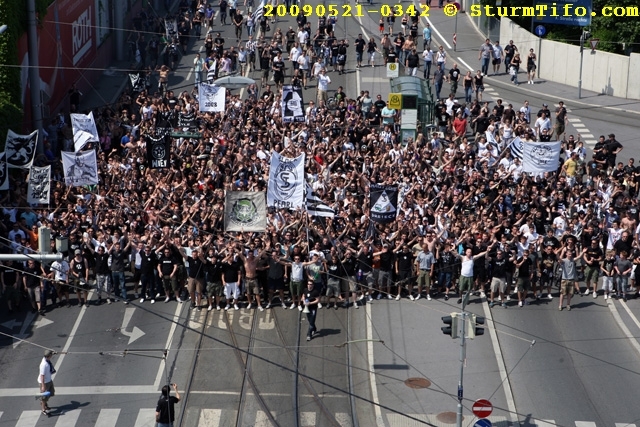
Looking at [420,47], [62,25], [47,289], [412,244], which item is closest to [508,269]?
[412,244]

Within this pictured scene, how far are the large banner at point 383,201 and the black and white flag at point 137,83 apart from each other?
15910mm

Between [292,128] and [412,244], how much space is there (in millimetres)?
8478

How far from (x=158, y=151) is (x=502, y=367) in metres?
12.0

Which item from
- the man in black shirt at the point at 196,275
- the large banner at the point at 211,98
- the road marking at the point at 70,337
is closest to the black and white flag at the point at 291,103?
the large banner at the point at 211,98

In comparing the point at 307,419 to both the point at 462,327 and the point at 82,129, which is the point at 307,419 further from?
the point at 82,129

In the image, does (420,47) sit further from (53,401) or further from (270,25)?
(53,401)

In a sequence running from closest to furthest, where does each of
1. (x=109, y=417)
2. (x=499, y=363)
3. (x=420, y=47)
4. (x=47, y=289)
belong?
(x=109, y=417)
(x=499, y=363)
(x=47, y=289)
(x=420, y=47)

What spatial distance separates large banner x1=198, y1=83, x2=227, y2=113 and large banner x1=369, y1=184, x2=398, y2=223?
8991 mm

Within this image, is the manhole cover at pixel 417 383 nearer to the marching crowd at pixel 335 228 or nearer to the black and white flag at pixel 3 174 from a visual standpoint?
the marching crowd at pixel 335 228

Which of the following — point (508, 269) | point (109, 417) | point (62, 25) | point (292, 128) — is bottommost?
point (109, 417)

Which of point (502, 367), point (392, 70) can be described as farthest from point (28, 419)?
point (392, 70)

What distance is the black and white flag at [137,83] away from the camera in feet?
138

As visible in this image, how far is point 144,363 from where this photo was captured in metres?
26.2

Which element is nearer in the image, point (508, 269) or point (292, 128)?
point (508, 269)
